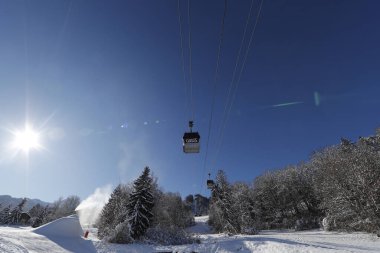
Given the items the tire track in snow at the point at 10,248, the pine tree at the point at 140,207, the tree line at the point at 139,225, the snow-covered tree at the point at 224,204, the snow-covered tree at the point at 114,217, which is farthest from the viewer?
the snow-covered tree at the point at 224,204

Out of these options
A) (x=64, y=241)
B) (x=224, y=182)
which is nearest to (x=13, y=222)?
(x=224, y=182)

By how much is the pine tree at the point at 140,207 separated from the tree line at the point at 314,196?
13721 mm

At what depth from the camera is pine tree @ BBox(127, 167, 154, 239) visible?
94.0 feet

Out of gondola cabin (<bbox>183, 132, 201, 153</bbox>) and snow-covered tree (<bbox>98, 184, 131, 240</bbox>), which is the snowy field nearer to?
snow-covered tree (<bbox>98, 184, 131, 240</bbox>)

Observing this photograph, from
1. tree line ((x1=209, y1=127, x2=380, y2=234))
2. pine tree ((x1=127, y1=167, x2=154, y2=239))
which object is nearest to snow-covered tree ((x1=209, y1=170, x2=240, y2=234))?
tree line ((x1=209, y1=127, x2=380, y2=234))

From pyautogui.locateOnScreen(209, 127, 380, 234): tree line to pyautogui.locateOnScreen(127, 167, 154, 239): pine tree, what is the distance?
45.0 ft

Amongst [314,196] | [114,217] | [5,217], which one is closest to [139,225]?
[114,217]

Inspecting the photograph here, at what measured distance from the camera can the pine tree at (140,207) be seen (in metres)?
28.6

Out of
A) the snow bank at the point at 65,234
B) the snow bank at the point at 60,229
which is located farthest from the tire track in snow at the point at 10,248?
the snow bank at the point at 60,229

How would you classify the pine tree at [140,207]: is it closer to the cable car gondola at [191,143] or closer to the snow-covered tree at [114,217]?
the snow-covered tree at [114,217]

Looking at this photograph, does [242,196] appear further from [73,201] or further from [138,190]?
[73,201]

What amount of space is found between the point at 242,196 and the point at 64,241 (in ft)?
133

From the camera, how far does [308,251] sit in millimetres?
14414

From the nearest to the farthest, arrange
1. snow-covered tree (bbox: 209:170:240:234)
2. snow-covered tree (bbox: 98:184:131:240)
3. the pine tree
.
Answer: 1. snow-covered tree (bbox: 98:184:131:240)
2. the pine tree
3. snow-covered tree (bbox: 209:170:240:234)
